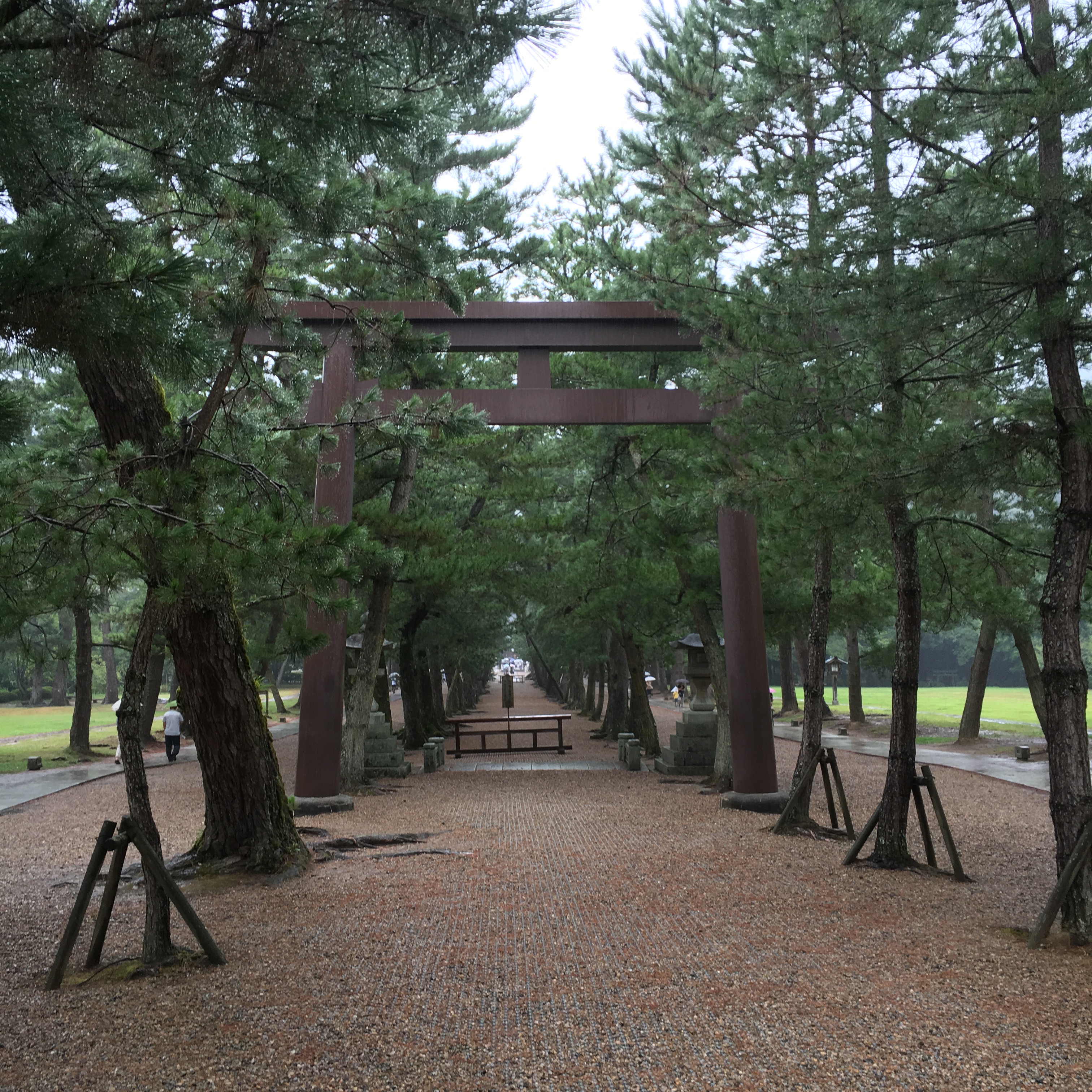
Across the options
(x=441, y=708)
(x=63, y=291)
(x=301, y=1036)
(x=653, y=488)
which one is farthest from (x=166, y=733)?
(x=63, y=291)

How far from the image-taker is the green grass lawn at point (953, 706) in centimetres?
2709

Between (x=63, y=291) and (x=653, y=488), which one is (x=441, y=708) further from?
(x=63, y=291)

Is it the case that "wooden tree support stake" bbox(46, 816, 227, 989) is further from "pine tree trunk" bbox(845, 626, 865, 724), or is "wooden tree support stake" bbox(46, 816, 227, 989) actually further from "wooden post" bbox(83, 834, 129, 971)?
"pine tree trunk" bbox(845, 626, 865, 724)

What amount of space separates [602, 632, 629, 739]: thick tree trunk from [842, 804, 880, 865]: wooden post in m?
13.6

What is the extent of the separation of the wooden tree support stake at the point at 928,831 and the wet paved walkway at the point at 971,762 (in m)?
5.28

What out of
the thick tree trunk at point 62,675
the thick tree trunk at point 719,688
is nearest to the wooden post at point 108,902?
the thick tree trunk at point 719,688

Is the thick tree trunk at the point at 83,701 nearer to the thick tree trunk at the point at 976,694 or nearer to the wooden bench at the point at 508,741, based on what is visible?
the wooden bench at the point at 508,741

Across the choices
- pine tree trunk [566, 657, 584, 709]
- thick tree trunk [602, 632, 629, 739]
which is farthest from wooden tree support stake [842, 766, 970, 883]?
pine tree trunk [566, 657, 584, 709]

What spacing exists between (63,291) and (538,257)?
10912 mm

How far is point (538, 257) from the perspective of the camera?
42.8 feet

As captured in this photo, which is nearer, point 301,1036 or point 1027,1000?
point 301,1036

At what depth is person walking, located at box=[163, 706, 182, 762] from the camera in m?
19.1

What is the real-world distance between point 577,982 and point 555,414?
22.4ft

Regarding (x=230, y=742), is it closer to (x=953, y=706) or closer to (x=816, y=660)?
(x=816, y=660)
